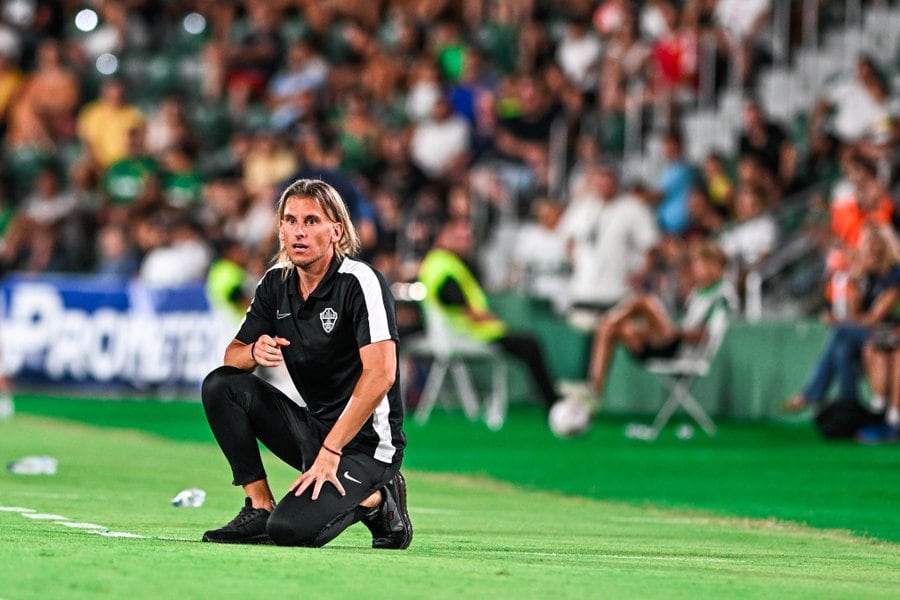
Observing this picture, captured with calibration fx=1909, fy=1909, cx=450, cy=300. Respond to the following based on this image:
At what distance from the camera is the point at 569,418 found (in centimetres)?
1747

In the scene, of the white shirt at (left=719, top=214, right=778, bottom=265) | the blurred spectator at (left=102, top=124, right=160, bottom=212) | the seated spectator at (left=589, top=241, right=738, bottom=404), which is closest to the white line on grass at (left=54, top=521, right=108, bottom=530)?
the seated spectator at (left=589, top=241, right=738, bottom=404)

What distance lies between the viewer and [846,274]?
17.7 meters

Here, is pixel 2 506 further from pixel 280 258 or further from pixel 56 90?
pixel 56 90

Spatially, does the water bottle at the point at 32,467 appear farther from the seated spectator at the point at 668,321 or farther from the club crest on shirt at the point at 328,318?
the seated spectator at the point at 668,321

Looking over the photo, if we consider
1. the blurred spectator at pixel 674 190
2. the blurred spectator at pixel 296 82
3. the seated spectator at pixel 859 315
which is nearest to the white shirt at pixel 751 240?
the blurred spectator at pixel 674 190

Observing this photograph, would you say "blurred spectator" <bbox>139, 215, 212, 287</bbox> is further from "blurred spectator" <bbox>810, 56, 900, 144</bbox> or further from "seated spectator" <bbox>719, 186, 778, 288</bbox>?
"blurred spectator" <bbox>810, 56, 900, 144</bbox>

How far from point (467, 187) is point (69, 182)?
7976 mm

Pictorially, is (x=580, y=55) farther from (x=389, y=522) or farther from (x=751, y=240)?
(x=389, y=522)

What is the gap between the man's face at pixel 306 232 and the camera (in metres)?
7.95

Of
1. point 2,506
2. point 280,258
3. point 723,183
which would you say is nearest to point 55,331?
point 723,183

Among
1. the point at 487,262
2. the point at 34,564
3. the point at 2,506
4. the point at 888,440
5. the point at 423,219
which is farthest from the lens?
the point at 487,262

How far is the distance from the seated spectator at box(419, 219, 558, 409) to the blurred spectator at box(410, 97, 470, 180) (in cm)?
471

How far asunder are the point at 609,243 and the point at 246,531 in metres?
12.9

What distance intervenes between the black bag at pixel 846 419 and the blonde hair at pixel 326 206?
32.8 feet
